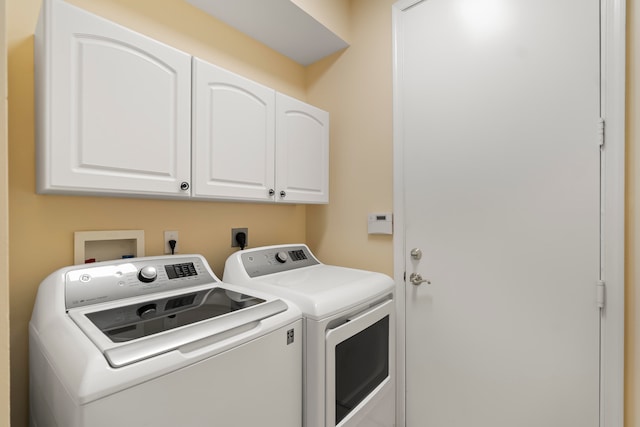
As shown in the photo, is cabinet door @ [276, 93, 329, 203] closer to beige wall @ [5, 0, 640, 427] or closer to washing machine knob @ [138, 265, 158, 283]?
beige wall @ [5, 0, 640, 427]

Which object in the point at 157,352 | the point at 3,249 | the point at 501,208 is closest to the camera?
the point at 3,249

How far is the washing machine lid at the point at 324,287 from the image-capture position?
116cm

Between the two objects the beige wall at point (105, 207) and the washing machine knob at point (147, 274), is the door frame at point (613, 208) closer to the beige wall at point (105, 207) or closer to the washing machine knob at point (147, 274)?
the beige wall at point (105, 207)

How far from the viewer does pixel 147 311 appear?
1.03 meters

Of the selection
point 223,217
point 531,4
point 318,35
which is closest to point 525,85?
point 531,4

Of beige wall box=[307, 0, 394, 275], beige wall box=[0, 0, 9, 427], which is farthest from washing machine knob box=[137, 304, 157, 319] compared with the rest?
beige wall box=[307, 0, 394, 275]

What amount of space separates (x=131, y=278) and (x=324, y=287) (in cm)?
78

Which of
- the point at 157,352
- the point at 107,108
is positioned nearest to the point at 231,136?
the point at 107,108

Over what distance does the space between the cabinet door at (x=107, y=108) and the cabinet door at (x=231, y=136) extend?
55mm

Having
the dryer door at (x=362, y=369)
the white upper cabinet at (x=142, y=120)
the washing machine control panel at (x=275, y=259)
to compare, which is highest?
the white upper cabinet at (x=142, y=120)

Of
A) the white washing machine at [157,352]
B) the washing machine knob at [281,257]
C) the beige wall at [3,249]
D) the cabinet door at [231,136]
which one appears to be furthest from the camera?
the washing machine knob at [281,257]

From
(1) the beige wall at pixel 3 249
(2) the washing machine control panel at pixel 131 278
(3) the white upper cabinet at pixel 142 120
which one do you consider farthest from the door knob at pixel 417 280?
(1) the beige wall at pixel 3 249

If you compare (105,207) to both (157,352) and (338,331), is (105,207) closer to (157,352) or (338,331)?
(157,352)

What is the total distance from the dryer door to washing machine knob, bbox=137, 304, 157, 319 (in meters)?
0.64
